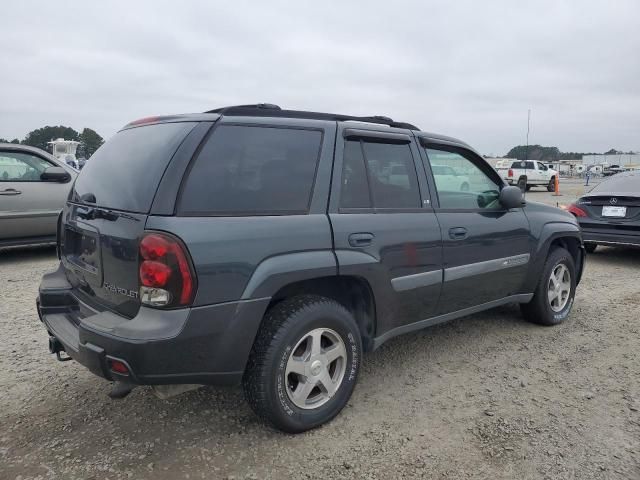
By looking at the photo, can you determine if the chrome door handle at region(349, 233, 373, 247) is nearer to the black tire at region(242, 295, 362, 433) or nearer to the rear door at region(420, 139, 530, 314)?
the black tire at region(242, 295, 362, 433)

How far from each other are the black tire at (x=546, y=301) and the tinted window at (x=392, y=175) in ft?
5.81

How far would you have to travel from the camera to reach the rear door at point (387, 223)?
9.57 ft

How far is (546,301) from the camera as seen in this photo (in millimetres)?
4445

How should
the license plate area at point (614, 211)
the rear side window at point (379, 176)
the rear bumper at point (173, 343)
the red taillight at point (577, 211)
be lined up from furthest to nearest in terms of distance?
1. the red taillight at point (577, 211)
2. the license plate area at point (614, 211)
3. the rear side window at point (379, 176)
4. the rear bumper at point (173, 343)

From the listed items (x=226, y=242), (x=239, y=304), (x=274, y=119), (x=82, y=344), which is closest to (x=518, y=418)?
(x=239, y=304)

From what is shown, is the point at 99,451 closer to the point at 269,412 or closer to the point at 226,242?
the point at 269,412

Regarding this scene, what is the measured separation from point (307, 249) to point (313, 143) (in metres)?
0.67

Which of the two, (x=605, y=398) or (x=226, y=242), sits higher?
(x=226, y=242)

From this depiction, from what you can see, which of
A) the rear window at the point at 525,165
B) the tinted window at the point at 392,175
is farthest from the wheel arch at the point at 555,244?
the rear window at the point at 525,165

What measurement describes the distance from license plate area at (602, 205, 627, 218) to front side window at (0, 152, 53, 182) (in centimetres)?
832

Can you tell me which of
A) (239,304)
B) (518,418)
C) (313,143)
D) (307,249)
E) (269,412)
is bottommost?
(518,418)

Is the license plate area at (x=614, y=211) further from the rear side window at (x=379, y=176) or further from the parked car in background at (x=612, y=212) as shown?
the rear side window at (x=379, y=176)

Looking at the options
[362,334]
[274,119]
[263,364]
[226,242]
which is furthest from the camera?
[362,334]

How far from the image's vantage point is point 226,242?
2391mm
